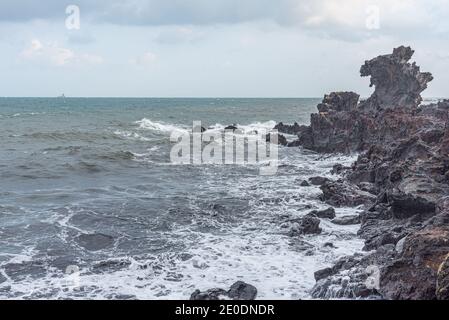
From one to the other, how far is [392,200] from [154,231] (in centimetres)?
1022

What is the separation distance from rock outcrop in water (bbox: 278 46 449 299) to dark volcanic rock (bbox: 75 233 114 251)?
29.3ft

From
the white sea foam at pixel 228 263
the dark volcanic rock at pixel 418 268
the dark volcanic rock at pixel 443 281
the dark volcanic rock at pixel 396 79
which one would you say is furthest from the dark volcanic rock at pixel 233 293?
the dark volcanic rock at pixel 396 79

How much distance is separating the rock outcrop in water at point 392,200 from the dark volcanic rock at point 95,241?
8932 mm

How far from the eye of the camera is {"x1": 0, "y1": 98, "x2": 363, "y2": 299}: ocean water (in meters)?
15.0

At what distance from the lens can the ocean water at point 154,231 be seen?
15.0 metres

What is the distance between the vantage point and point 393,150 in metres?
27.6

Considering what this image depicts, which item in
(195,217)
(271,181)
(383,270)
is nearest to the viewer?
(383,270)

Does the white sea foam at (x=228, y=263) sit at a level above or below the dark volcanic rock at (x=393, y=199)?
below

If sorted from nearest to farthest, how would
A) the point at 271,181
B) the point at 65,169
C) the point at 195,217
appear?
the point at 195,217 → the point at 271,181 → the point at 65,169

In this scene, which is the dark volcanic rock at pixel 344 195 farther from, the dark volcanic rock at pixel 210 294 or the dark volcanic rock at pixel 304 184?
the dark volcanic rock at pixel 210 294

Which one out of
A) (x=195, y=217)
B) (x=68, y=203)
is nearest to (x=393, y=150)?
(x=195, y=217)

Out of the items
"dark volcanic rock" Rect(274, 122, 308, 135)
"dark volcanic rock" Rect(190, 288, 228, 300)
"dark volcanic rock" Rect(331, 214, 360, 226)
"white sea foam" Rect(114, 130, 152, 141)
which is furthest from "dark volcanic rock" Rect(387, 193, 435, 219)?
"dark volcanic rock" Rect(274, 122, 308, 135)

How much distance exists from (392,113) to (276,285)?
29.2m
